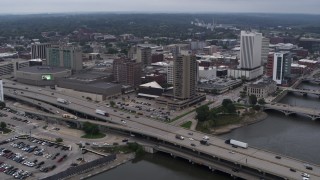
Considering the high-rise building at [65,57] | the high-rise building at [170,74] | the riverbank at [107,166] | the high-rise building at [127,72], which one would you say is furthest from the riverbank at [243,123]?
the high-rise building at [65,57]

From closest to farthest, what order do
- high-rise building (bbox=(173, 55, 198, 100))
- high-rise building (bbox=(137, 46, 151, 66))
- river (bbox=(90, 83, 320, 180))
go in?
river (bbox=(90, 83, 320, 180)), high-rise building (bbox=(173, 55, 198, 100)), high-rise building (bbox=(137, 46, 151, 66))

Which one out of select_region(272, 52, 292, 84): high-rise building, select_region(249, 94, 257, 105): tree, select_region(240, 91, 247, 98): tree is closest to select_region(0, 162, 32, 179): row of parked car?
select_region(249, 94, 257, 105): tree

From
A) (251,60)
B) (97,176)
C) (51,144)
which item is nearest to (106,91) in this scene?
(51,144)

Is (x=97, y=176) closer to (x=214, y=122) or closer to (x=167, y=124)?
(x=167, y=124)

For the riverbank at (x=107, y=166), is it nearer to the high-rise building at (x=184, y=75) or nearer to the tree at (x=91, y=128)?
the tree at (x=91, y=128)

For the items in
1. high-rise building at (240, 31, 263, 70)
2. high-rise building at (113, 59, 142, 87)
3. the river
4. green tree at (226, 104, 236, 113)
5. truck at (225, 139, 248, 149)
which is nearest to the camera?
the river

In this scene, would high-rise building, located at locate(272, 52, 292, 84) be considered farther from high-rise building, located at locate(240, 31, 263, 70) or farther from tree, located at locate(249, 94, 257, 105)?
tree, located at locate(249, 94, 257, 105)
